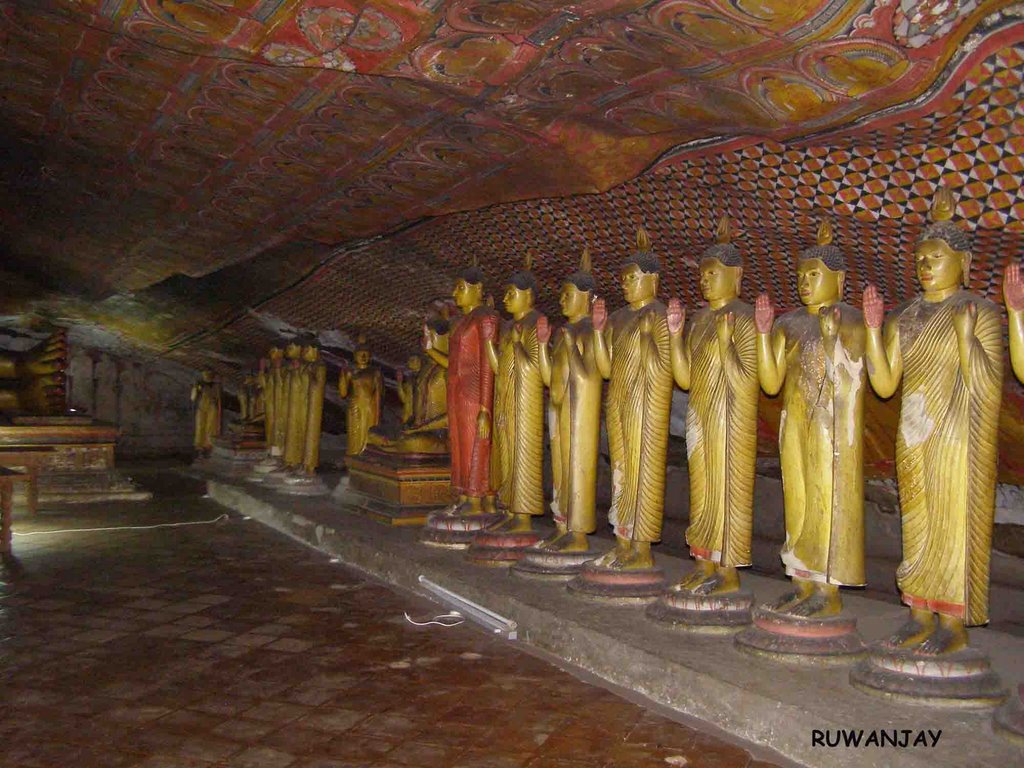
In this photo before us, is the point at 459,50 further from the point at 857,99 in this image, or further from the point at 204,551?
the point at 204,551

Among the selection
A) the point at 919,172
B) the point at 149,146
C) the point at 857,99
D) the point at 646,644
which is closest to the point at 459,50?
the point at 857,99

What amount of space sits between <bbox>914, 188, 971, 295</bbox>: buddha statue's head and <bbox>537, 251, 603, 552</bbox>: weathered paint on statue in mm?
1871

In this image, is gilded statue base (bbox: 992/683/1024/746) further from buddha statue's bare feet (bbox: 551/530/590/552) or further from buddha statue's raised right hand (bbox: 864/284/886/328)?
buddha statue's bare feet (bbox: 551/530/590/552)

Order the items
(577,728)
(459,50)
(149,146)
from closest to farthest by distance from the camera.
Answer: (577,728) < (459,50) < (149,146)

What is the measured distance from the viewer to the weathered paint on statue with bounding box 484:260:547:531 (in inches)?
215

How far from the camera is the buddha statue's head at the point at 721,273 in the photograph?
4125 millimetres

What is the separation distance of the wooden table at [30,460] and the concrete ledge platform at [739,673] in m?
5.47

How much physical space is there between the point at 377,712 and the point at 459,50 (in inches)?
115

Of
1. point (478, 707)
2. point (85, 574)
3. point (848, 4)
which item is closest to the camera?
point (848, 4)

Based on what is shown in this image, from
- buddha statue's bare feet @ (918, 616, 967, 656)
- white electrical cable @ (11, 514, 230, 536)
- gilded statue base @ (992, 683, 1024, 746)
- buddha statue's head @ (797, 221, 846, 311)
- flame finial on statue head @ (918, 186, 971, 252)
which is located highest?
flame finial on statue head @ (918, 186, 971, 252)

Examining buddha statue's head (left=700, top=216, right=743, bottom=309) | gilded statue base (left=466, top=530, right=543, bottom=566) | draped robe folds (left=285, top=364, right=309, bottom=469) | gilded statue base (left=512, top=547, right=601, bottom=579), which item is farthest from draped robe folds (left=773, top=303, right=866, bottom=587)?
draped robe folds (left=285, top=364, right=309, bottom=469)

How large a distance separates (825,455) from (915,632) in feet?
2.33

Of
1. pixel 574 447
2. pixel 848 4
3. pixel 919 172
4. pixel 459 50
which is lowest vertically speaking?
pixel 574 447

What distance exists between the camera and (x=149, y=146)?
720 centimetres
